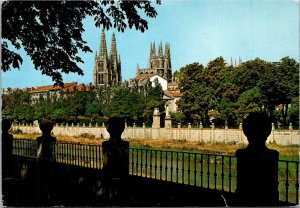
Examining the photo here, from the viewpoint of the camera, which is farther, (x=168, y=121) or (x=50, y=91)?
(x=168, y=121)

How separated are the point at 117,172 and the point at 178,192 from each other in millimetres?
1358

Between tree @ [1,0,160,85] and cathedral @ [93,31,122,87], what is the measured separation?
1.58 feet

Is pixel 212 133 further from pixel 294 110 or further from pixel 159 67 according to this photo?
pixel 294 110

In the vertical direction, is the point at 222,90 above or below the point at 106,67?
below

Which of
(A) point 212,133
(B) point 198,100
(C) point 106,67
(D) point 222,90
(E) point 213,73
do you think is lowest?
(A) point 212,133

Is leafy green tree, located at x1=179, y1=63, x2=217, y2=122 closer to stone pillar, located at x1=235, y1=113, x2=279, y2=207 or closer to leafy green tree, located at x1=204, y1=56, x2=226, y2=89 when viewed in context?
leafy green tree, located at x1=204, y1=56, x2=226, y2=89

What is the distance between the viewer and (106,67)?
1747cm

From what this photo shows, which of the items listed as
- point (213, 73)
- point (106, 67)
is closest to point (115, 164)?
point (106, 67)

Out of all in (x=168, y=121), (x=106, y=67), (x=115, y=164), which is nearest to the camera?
(x=115, y=164)

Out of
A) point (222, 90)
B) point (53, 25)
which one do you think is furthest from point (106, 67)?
point (222, 90)

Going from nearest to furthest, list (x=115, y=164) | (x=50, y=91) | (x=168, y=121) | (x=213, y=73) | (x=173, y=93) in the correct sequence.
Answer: (x=115, y=164) < (x=50, y=91) < (x=173, y=93) < (x=168, y=121) < (x=213, y=73)

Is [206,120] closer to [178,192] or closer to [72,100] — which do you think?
[72,100]

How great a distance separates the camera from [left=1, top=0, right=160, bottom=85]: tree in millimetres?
6520

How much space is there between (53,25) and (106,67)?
1048cm
